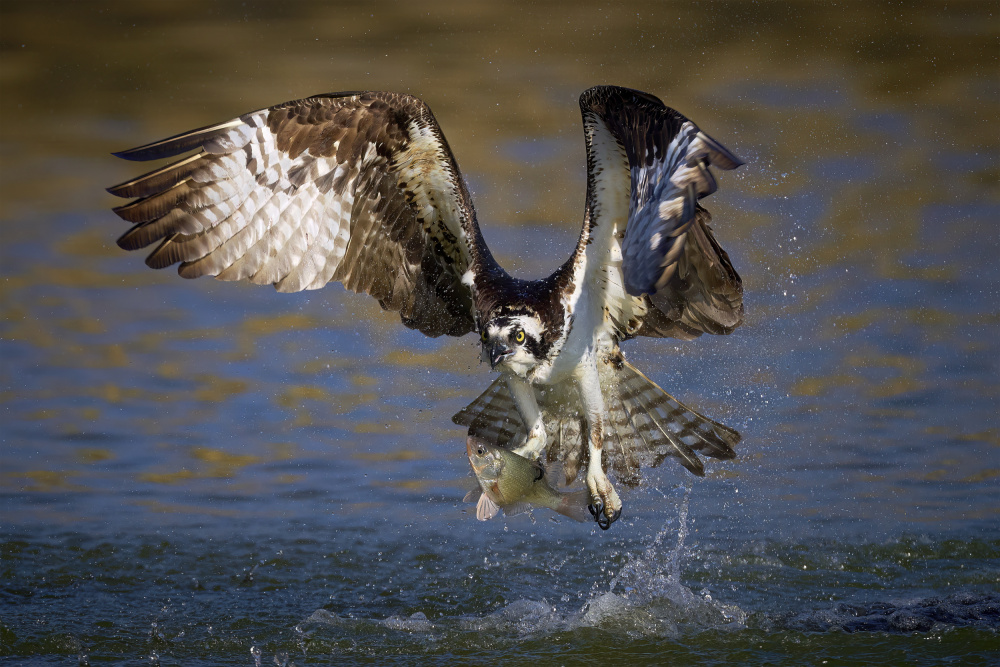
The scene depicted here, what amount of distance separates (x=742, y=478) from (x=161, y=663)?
4435mm

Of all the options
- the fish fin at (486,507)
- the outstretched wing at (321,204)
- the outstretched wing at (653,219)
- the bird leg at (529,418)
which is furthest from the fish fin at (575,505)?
the outstretched wing at (321,204)

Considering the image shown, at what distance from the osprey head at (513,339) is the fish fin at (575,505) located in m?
0.67

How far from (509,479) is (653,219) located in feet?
4.84

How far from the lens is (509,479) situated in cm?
470

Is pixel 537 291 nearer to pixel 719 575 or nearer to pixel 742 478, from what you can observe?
pixel 719 575

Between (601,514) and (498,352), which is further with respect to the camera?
(601,514)

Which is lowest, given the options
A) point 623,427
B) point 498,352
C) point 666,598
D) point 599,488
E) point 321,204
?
point 666,598

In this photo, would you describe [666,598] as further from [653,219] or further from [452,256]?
[653,219]

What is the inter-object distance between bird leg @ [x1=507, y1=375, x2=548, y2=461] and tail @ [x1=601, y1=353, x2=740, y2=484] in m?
0.46

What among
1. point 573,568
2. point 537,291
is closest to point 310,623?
point 573,568

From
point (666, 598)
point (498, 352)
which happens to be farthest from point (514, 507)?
point (666, 598)

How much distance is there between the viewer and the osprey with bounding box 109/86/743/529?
500 centimetres

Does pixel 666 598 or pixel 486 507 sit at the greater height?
pixel 486 507

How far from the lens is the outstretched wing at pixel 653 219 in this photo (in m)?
3.81
